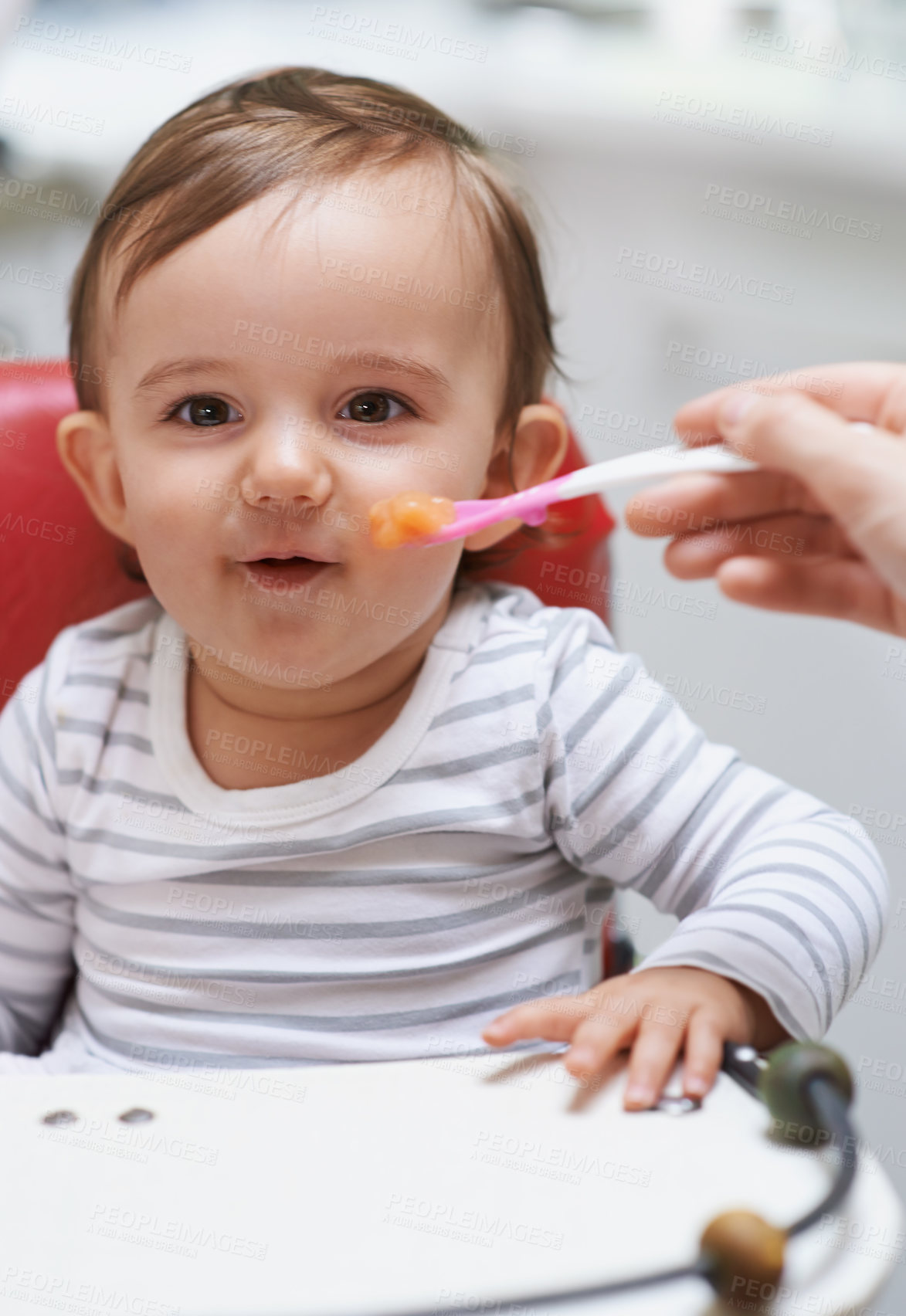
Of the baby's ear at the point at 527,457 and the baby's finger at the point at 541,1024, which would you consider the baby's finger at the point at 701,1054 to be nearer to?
the baby's finger at the point at 541,1024

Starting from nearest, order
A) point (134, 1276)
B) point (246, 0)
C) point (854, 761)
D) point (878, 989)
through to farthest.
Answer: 1. point (134, 1276)
2. point (878, 989)
3. point (854, 761)
4. point (246, 0)

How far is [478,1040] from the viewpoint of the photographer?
0.82 meters

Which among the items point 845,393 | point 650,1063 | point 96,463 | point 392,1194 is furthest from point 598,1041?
point 96,463

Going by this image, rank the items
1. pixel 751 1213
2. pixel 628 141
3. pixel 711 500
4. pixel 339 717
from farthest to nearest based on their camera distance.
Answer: pixel 628 141 → pixel 339 717 → pixel 711 500 → pixel 751 1213

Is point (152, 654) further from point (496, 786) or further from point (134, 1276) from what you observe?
point (134, 1276)

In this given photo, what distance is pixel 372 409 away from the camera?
786mm

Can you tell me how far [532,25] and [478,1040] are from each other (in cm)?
214

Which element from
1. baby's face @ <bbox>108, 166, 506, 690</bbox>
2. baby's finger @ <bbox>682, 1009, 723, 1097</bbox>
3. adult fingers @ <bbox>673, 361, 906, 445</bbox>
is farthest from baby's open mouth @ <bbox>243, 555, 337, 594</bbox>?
baby's finger @ <bbox>682, 1009, 723, 1097</bbox>

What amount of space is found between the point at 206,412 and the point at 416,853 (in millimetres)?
320

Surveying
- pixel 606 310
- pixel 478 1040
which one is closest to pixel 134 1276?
pixel 478 1040

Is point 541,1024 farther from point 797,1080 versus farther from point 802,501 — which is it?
point 802,501

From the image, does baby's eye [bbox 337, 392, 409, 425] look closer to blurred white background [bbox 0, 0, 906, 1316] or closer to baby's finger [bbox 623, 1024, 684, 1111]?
baby's finger [bbox 623, 1024, 684, 1111]

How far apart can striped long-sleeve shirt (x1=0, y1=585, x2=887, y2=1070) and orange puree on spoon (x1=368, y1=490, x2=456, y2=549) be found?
169mm

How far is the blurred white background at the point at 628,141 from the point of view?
6.58 feet
